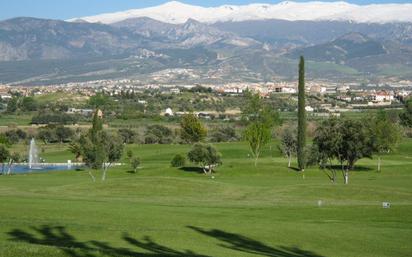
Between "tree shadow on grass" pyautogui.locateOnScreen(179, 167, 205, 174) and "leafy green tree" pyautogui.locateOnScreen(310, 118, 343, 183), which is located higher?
"leafy green tree" pyautogui.locateOnScreen(310, 118, 343, 183)

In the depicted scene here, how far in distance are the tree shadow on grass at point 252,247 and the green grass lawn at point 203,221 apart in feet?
0.10

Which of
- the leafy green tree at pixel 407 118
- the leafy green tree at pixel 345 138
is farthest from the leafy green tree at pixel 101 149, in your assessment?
the leafy green tree at pixel 407 118

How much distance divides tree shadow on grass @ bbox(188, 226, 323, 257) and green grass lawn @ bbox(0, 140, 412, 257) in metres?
0.03

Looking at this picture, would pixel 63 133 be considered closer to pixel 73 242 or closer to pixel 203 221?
pixel 203 221

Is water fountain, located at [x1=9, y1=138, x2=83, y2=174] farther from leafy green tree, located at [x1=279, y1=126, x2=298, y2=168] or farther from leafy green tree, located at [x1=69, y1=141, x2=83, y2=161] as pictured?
leafy green tree, located at [x1=279, y1=126, x2=298, y2=168]

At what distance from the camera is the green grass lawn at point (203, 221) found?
873 inches

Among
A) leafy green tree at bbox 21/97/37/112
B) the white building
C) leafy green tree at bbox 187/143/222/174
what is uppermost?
leafy green tree at bbox 21/97/37/112

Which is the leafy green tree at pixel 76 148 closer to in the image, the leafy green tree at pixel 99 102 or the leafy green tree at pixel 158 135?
the leafy green tree at pixel 158 135

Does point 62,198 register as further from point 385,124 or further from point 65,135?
point 65,135

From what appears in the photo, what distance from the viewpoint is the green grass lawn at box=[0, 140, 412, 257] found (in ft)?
72.7

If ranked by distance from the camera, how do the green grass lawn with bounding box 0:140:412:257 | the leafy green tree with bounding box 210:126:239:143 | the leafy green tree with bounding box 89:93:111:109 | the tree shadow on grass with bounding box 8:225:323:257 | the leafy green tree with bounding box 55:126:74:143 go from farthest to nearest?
the leafy green tree with bounding box 89:93:111:109 < the leafy green tree with bounding box 55:126:74:143 < the leafy green tree with bounding box 210:126:239:143 < the green grass lawn with bounding box 0:140:412:257 < the tree shadow on grass with bounding box 8:225:323:257

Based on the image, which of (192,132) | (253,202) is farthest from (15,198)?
(192,132)

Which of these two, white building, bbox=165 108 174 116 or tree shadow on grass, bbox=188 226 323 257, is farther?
white building, bbox=165 108 174 116

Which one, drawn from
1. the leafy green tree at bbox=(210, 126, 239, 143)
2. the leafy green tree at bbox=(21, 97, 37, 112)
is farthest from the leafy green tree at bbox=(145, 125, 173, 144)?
the leafy green tree at bbox=(21, 97, 37, 112)
